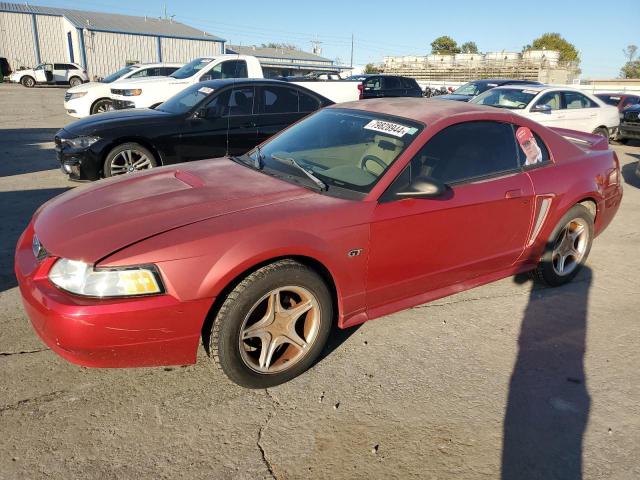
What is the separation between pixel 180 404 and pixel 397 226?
1595 mm

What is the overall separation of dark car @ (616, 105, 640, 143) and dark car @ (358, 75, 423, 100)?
7192 mm

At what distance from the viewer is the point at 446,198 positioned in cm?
320

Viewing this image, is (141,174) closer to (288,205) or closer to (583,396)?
(288,205)

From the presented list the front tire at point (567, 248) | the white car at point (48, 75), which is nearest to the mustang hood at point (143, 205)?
the front tire at point (567, 248)

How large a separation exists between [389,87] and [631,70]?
268 feet

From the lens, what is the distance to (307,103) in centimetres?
763

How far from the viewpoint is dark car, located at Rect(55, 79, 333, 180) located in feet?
20.6

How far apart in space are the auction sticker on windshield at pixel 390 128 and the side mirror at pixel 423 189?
47cm

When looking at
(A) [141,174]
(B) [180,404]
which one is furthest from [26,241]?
(B) [180,404]

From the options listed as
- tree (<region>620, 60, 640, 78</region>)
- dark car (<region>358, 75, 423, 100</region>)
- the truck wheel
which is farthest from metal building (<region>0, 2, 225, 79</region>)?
tree (<region>620, 60, 640, 78</region>)

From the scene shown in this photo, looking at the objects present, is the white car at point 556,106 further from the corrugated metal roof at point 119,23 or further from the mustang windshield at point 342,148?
the corrugated metal roof at point 119,23

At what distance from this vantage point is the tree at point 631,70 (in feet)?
261

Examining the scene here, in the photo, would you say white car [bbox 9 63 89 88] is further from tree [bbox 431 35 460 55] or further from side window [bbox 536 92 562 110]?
tree [bbox 431 35 460 55]

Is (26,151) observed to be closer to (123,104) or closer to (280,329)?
(123,104)
